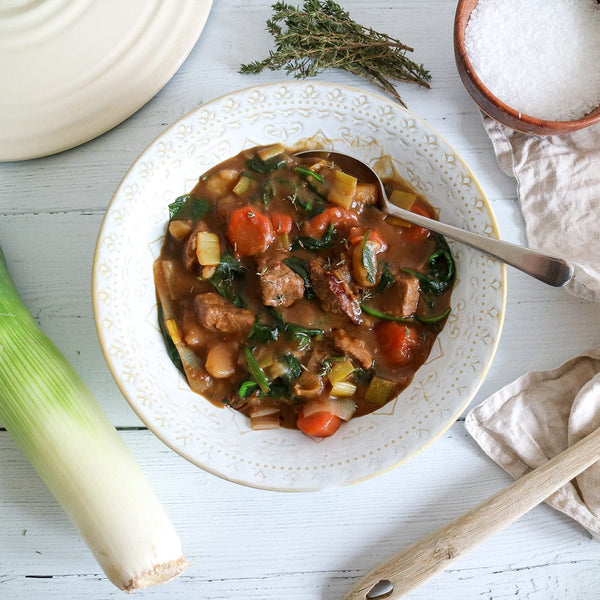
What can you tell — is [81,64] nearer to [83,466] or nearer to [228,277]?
[228,277]

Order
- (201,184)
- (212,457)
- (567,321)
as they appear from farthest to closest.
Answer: (567,321), (201,184), (212,457)

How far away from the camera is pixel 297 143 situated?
3.78 meters

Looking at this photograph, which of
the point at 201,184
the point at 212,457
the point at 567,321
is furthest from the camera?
the point at 567,321

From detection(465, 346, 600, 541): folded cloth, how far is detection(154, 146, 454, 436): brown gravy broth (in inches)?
28.1

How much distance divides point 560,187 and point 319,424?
2124 millimetres

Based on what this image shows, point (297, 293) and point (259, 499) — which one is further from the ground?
point (297, 293)

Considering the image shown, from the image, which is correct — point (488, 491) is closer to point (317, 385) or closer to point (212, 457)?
point (317, 385)

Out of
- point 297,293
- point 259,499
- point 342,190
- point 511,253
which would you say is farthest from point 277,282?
point 259,499

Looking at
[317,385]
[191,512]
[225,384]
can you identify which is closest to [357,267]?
[317,385]

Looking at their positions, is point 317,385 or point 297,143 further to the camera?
point 297,143

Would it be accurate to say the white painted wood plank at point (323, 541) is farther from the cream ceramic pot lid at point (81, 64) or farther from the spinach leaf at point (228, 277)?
the cream ceramic pot lid at point (81, 64)

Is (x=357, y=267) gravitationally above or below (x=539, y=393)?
above

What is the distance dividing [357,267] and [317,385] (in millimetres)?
695

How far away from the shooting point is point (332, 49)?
3.85 m
